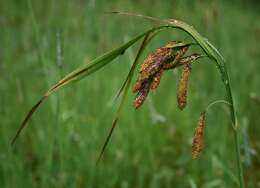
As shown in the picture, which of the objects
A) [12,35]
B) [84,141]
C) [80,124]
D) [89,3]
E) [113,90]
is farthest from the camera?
[12,35]

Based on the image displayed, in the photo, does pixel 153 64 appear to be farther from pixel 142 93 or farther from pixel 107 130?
pixel 107 130

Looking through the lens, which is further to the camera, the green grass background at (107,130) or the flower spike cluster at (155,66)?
the green grass background at (107,130)

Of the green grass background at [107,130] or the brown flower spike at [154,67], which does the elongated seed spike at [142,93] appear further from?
the green grass background at [107,130]

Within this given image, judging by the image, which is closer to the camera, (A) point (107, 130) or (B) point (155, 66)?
(B) point (155, 66)

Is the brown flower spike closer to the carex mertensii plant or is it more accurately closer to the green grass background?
the carex mertensii plant

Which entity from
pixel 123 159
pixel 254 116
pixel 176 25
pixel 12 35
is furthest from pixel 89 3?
pixel 12 35

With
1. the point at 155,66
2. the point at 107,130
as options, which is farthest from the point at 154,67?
the point at 107,130

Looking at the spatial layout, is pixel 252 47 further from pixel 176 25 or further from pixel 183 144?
pixel 176 25

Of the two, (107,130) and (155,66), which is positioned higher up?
(155,66)

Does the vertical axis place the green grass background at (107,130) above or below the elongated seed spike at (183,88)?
below

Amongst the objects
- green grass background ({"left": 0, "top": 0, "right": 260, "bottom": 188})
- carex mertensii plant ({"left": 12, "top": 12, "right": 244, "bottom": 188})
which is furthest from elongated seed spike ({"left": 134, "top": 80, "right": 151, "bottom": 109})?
green grass background ({"left": 0, "top": 0, "right": 260, "bottom": 188})

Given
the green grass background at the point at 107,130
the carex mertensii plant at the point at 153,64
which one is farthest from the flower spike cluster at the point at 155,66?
the green grass background at the point at 107,130
